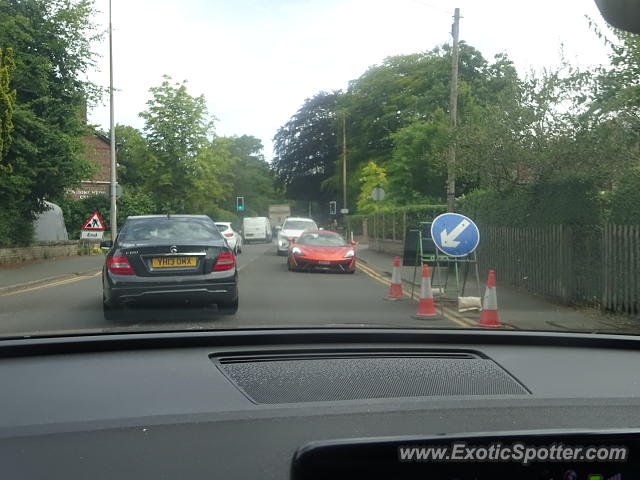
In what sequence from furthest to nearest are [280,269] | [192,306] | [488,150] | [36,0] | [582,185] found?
[36,0], [280,269], [488,150], [582,185], [192,306]

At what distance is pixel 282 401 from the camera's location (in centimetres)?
197

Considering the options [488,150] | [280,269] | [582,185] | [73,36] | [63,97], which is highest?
[73,36]

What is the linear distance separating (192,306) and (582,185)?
24.2 ft

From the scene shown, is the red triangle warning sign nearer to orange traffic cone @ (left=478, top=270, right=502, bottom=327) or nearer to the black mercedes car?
the black mercedes car

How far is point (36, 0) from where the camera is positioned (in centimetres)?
2414

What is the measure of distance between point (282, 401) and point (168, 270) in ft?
22.7

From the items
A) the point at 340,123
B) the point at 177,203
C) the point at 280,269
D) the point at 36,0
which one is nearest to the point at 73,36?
the point at 36,0

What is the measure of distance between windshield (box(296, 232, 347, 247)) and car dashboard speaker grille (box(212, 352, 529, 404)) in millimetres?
17008

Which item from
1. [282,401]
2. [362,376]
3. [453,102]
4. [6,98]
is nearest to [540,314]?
[362,376]

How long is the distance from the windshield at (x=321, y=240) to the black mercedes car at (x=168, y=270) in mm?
10522

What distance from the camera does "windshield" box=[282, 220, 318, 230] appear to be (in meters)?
31.0

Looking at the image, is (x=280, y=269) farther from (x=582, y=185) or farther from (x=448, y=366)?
(x=448, y=366)

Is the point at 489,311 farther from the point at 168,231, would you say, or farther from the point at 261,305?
the point at 168,231

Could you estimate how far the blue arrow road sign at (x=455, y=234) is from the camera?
1093cm
